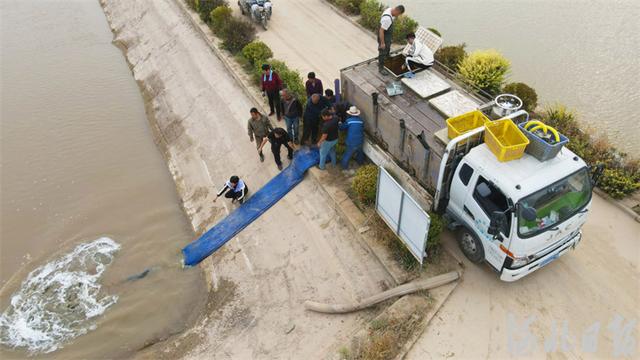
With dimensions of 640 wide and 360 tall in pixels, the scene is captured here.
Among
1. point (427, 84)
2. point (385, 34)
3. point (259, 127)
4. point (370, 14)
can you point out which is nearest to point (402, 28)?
point (370, 14)

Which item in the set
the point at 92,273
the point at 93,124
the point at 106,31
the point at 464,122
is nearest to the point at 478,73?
the point at 464,122

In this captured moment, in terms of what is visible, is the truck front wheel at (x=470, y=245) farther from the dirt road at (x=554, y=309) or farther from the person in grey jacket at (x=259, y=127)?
the person in grey jacket at (x=259, y=127)

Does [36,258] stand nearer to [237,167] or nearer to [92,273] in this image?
[92,273]

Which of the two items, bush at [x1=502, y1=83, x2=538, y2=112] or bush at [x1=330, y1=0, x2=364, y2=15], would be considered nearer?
bush at [x1=502, y1=83, x2=538, y2=112]

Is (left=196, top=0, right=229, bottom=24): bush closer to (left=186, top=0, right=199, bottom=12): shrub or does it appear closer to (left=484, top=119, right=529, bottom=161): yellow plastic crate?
(left=186, top=0, right=199, bottom=12): shrub

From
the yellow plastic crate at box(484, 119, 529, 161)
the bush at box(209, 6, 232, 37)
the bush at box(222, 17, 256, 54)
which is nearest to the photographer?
the yellow plastic crate at box(484, 119, 529, 161)

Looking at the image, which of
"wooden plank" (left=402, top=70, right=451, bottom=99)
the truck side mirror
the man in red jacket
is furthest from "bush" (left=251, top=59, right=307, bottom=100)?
the truck side mirror

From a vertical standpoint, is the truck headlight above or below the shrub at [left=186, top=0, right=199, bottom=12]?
above
